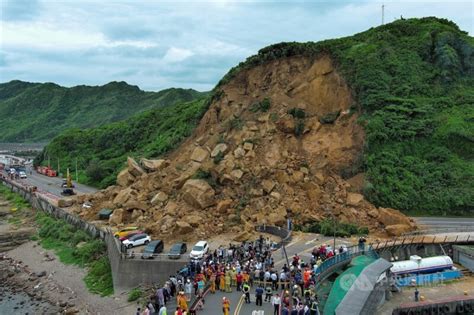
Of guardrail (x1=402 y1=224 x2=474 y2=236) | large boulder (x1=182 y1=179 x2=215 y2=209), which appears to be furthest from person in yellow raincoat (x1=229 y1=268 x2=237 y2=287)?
guardrail (x1=402 y1=224 x2=474 y2=236)

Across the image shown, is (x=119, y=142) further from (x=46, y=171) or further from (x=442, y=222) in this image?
(x=442, y=222)

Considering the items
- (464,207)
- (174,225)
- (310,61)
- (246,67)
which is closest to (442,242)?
(464,207)

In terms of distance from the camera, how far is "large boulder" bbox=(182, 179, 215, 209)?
43000 millimetres

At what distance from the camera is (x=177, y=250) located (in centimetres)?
3472

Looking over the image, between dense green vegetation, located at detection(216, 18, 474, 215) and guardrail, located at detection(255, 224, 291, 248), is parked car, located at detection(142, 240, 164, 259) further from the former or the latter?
dense green vegetation, located at detection(216, 18, 474, 215)

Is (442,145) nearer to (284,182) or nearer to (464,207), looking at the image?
(464,207)

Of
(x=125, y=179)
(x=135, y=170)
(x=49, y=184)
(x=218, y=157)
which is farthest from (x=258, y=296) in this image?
(x=49, y=184)

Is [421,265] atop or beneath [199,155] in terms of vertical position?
beneath

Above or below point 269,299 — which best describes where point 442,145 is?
above

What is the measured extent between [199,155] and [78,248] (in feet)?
48.6

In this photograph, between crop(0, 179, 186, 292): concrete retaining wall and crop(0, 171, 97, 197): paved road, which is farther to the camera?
crop(0, 171, 97, 197): paved road

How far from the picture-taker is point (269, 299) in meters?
24.0

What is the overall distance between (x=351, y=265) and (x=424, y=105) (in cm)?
3085

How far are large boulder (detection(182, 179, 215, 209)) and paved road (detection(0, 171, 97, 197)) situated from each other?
2721 cm
